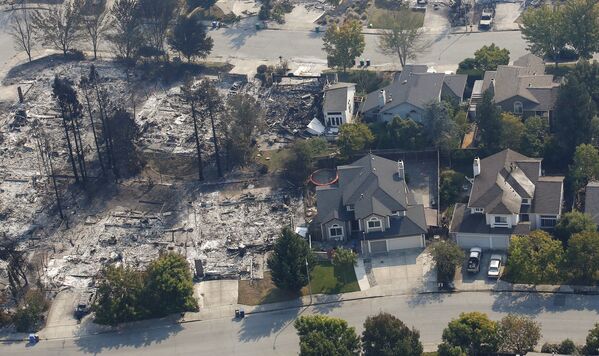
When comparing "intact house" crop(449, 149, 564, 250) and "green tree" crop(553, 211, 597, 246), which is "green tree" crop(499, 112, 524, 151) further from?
"green tree" crop(553, 211, 597, 246)

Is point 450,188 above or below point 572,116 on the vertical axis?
below


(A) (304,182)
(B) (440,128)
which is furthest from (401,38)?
(A) (304,182)

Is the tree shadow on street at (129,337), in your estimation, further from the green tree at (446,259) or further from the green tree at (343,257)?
the green tree at (446,259)

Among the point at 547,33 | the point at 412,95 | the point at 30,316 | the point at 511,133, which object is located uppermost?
the point at 547,33

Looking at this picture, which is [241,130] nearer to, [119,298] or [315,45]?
[119,298]

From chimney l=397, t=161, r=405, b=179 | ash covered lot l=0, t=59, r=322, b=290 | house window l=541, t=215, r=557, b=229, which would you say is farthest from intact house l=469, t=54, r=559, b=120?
ash covered lot l=0, t=59, r=322, b=290

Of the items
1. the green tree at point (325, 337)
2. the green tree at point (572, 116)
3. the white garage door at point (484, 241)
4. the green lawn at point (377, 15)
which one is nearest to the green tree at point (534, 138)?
the green tree at point (572, 116)

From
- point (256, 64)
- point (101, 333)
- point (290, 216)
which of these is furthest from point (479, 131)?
point (101, 333)
